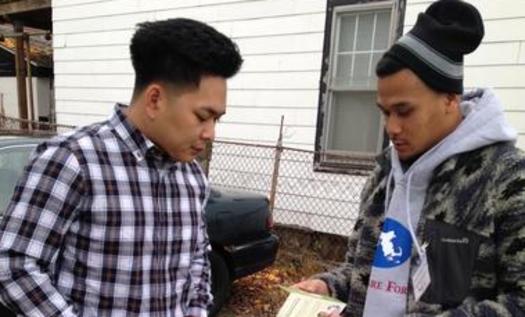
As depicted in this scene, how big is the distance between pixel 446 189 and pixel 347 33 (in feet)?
13.4

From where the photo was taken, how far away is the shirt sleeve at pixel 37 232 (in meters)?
1.22

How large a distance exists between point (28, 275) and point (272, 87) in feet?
14.9

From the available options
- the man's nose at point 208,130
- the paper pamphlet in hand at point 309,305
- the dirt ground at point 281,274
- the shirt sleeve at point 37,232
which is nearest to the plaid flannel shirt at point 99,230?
the shirt sleeve at point 37,232

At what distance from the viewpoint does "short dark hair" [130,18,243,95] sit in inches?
54.8

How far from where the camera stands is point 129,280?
1362 mm

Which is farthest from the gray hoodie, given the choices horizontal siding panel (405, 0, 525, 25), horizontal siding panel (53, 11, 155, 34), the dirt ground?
horizontal siding panel (53, 11, 155, 34)

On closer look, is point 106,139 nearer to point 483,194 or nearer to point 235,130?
point 483,194

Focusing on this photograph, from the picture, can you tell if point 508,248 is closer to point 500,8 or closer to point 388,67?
point 388,67

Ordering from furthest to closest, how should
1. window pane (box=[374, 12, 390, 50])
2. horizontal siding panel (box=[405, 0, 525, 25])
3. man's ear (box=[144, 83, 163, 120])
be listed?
1. window pane (box=[374, 12, 390, 50])
2. horizontal siding panel (box=[405, 0, 525, 25])
3. man's ear (box=[144, 83, 163, 120])

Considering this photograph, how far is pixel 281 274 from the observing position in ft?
17.0

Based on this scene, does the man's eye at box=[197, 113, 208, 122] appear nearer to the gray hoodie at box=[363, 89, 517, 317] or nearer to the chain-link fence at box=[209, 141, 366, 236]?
the gray hoodie at box=[363, 89, 517, 317]

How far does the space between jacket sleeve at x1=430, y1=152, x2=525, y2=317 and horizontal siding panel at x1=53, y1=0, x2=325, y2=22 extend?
427cm

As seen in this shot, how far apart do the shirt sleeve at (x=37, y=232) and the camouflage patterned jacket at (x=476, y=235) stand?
3.12ft

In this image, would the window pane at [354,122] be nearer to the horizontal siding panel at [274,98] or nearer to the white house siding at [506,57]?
the horizontal siding panel at [274,98]
